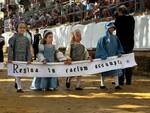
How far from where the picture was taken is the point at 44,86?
1515cm

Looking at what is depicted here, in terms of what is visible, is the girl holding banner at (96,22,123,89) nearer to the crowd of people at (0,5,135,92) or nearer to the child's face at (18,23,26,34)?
the crowd of people at (0,5,135,92)

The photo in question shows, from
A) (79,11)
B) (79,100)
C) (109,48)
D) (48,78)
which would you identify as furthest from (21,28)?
(79,11)

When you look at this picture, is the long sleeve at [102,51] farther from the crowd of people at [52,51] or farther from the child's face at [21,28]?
the child's face at [21,28]

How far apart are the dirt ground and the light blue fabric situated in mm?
887

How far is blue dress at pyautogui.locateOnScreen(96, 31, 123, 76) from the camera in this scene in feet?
49.9

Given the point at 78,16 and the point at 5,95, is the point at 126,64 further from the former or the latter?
the point at 78,16

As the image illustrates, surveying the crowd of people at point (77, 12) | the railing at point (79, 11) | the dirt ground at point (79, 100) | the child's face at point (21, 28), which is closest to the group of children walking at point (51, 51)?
the child's face at point (21, 28)

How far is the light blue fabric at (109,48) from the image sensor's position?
49.9 feet

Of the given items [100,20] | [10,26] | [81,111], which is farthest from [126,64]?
[10,26]

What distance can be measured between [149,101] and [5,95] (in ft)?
12.1

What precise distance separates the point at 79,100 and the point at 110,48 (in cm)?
251

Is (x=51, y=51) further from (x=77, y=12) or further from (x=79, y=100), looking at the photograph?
(x=77, y=12)

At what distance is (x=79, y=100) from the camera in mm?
13164

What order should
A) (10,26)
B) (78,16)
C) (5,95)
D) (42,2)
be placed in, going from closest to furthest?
(5,95), (78,16), (42,2), (10,26)
